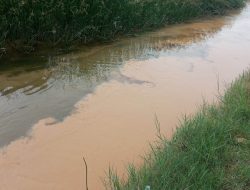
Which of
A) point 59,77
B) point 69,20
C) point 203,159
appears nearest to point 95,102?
→ point 59,77

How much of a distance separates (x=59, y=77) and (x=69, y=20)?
6.90 ft

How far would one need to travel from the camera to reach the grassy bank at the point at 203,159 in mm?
3195

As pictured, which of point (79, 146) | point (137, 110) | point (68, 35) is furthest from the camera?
point (68, 35)

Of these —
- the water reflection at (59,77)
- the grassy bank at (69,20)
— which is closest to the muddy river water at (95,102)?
the water reflection at (59,77)

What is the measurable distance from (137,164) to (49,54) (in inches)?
170

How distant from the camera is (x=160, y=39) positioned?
10.4 meters

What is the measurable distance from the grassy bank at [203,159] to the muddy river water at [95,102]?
51cm

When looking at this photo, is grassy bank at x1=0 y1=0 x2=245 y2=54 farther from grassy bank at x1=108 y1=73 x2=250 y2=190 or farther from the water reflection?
grassy bank at x1=108 y1=73 x2=250 y2=190

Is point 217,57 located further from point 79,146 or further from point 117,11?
point 79,146

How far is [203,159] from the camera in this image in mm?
3572

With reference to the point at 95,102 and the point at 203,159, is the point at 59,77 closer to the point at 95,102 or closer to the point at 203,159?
the point at 95,102

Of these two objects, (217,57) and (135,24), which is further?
(135,24)

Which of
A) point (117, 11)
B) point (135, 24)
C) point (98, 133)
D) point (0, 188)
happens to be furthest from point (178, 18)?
point (0, 188)

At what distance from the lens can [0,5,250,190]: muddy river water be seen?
4.00 m
